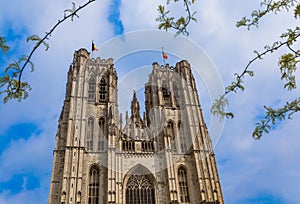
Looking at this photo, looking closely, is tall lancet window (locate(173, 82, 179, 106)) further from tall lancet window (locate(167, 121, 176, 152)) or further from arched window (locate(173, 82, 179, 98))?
tall lancet window (locate(167, 121, 176, 152))

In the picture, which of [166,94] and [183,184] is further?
[166,94]

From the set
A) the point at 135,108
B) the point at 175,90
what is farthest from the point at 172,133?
the point at 135,108

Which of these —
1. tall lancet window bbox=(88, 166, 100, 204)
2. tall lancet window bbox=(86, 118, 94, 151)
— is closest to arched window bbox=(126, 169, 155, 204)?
tall lancet window bbox=(88, 166, 100, 204)

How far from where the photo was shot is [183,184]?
78.4 ft

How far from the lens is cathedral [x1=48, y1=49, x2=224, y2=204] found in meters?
21.6

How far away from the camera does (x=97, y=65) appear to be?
31.2m

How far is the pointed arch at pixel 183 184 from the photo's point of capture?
75.2 feet

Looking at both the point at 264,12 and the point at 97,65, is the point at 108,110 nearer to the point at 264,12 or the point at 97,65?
the point at 97,65

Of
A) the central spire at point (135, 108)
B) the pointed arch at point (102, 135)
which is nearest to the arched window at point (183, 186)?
the pointed arch at point (102, 135)

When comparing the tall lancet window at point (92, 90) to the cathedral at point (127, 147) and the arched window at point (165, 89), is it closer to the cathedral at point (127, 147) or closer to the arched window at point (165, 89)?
the cathedral at point (127, 147)

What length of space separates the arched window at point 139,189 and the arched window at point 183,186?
2719 millimetres

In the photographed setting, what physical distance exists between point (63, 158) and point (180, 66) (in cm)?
1865

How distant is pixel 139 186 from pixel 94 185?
4020mm

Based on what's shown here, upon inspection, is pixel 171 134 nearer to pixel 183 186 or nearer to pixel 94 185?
pixel 183 186
